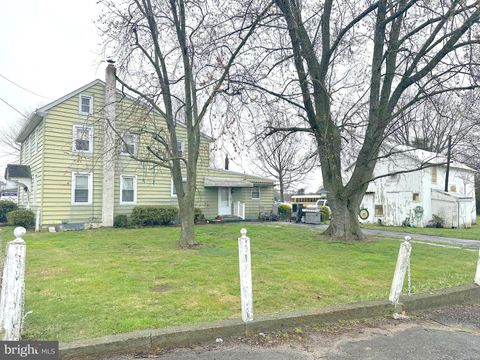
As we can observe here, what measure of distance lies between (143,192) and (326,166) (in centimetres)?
1003

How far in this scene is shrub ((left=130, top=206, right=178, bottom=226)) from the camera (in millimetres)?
17906

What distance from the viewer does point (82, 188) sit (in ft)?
56.0

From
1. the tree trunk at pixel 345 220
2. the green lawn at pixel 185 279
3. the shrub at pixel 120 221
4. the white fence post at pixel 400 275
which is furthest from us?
the shrub at pixel 120 221

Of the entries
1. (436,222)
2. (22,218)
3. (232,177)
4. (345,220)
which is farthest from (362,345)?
(436,222)

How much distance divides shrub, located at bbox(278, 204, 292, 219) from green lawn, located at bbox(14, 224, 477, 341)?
13079mm

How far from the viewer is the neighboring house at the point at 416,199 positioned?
77.7ft

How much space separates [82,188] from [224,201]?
8726 millimetres

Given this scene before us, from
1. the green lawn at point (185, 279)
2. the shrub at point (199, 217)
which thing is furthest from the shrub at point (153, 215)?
the green lawn at point (185, 279)

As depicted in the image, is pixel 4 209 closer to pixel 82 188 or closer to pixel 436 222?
pixel 82 188

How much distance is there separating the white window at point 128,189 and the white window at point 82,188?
162 centimetres

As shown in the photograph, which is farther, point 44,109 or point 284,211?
point 284,211

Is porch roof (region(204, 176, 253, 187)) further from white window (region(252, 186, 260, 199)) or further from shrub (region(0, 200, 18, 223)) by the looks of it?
shrub (region(0, 200, 18, 223))

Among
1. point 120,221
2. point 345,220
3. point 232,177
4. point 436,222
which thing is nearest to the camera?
point 345,220

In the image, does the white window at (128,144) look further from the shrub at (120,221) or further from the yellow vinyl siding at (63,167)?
the shrub at (120,221)
